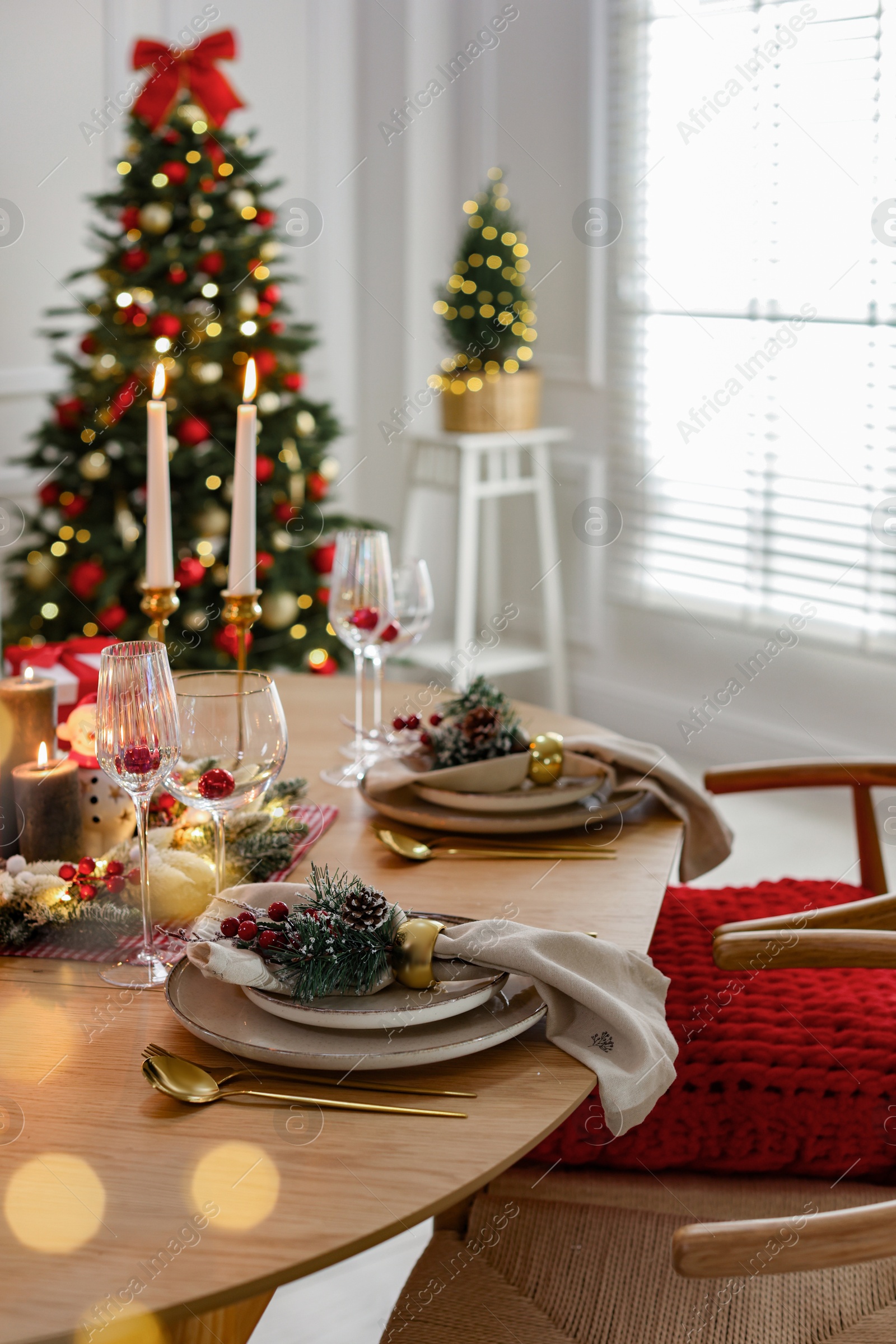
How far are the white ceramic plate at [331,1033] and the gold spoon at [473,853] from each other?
30cm

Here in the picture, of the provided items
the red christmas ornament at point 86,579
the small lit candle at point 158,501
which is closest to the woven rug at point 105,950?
the small lit candle at point 158,501

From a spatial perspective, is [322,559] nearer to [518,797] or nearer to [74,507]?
[74,507]

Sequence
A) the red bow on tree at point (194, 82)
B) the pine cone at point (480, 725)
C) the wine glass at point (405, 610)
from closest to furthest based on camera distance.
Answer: the pine cone at point (480, 725) → the wine glass at point (405, 610) → the red bow on tree at point (194, 82)

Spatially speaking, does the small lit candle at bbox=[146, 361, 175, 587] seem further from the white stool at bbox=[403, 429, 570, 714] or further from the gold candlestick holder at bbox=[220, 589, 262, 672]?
the white stool at bbox=[403, 429, 570, 714]

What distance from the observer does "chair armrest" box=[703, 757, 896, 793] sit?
162cm

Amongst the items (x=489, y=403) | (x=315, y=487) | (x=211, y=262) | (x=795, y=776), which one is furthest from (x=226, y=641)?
(x=795, y=776)

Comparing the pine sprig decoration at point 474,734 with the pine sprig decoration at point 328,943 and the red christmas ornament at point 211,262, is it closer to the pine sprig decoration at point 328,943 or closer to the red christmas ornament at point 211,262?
the pine sprig decoration at point 328,943

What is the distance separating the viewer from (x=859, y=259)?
3.28 meters

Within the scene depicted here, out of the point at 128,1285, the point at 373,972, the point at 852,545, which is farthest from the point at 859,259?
the point at 128,1285

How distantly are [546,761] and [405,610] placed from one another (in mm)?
270

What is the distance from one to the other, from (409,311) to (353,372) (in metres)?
0.30

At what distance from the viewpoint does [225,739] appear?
106cm

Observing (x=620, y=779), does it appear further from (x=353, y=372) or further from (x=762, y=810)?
(x=353, y=372)

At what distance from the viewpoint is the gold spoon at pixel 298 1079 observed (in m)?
0.89
